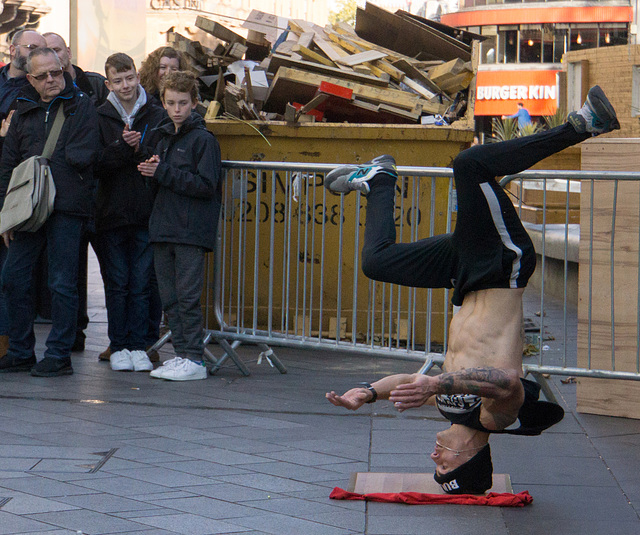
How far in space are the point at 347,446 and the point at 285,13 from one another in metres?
50.0

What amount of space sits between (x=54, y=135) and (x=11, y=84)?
32.5 inches

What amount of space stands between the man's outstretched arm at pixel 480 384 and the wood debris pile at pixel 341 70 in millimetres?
4157

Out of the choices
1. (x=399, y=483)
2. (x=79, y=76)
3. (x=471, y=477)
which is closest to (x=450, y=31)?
(x=79, y=76)

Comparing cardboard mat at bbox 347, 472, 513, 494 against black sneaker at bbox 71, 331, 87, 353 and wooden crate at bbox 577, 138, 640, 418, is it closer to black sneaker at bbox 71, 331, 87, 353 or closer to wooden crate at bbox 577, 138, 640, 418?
wooden crate at bbox 577, 138, 640, 418

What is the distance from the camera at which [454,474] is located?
4160 mm

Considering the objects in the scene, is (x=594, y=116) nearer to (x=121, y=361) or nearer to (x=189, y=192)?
(x=189, y=192)

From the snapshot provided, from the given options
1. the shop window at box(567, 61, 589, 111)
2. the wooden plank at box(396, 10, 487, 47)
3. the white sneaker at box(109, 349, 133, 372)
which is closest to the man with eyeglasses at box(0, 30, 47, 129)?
the white sneaker at box(109, 349, 133, 372)

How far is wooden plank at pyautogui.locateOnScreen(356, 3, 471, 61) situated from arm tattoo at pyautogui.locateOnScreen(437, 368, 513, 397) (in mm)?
5934

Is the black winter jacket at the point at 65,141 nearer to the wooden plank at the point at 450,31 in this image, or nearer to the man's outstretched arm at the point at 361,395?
the man's outstretched arm at the point at 361,395

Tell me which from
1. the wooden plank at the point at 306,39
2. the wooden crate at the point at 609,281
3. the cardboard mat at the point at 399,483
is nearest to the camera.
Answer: the cardboard mat at the point at 399,483

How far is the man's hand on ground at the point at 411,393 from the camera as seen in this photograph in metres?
3.54

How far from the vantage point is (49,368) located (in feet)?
21.3

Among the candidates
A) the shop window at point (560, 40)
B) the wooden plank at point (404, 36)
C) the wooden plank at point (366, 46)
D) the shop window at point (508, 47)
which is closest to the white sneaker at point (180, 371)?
the wooden plank at point (366, 46)

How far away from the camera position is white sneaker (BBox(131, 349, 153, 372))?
22.3ft
